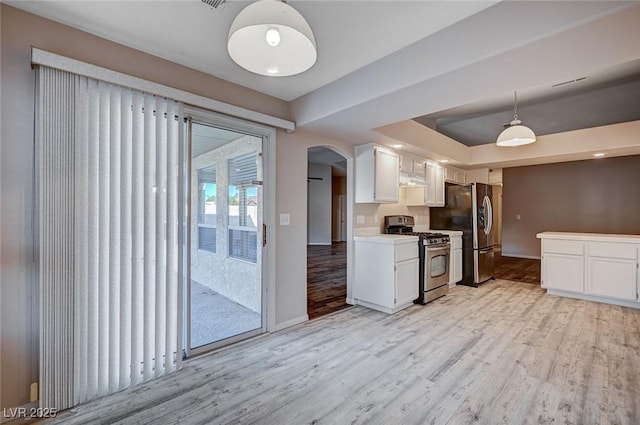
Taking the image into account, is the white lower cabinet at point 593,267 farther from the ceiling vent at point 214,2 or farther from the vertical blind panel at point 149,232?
the vertical blind panel at point 149,232

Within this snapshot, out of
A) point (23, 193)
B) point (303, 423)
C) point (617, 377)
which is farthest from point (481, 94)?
point (23, 193)

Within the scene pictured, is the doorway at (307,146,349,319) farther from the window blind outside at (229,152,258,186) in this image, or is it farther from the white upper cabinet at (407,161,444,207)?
the window blind outside at (229,152,258,186)

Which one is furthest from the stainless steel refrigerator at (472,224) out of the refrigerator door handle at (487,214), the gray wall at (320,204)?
the gray wall at (320,204)

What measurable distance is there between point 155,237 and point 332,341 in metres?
1.93

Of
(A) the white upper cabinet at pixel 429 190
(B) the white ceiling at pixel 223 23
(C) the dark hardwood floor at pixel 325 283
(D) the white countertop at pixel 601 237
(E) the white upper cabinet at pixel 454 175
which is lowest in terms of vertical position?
(C) the dark hardwood floor at pixel 325 283

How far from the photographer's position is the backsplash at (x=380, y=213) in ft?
13.8

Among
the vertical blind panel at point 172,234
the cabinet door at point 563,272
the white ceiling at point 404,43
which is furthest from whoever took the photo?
the cabinet door at point 563,272

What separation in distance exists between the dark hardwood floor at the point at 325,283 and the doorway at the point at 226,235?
3.03 ft

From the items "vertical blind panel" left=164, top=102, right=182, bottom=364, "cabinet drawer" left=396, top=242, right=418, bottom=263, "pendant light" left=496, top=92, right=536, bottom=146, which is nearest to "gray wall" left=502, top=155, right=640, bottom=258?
"pendant light" left=496, top=92, right=536, bottom=146

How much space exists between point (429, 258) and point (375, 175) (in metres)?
1.44

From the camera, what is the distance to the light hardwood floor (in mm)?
1837

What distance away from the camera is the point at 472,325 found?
3.28m

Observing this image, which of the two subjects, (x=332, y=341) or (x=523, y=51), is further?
(x=332, y=341)

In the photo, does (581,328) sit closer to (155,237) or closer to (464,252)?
(464,252)
